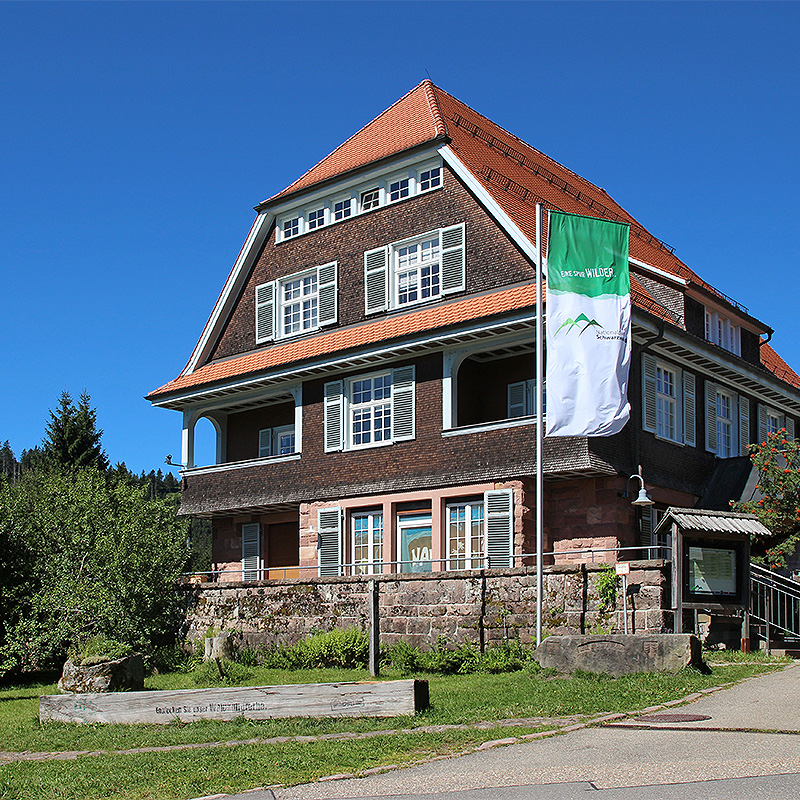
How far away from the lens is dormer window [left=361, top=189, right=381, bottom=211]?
Answer: 28.4 metres

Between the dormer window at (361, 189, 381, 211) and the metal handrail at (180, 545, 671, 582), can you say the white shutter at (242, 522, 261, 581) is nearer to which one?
the metal handrail at (180, 545, 671, 582)

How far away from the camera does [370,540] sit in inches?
1037

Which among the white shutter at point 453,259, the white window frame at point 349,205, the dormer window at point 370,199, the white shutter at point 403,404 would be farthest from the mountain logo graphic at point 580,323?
the white window frame at point 349,205

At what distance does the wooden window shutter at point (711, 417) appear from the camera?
27172 mm

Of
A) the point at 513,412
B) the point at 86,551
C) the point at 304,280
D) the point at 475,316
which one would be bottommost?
the point at 86,551

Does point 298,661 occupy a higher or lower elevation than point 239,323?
lower

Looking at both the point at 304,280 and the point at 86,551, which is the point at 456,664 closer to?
the point at 86,551

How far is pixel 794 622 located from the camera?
20719 millimetres

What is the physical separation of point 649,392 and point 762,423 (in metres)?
7.12

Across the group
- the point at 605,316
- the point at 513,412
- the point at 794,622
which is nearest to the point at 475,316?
the point at 513,412

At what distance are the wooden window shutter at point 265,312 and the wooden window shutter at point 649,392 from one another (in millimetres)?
10527

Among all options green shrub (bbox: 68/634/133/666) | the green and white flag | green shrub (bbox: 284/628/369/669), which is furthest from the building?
green shrub (bbox: 68/634/133/666)

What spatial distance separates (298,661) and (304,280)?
11.4m

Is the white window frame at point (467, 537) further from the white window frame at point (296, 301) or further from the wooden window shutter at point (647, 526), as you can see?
the white window frame at point (296, 301)
